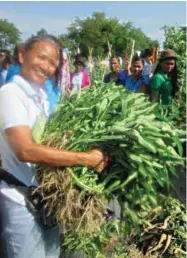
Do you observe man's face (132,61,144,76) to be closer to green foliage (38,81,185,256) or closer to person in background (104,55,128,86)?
person in background (104,55,128,86)

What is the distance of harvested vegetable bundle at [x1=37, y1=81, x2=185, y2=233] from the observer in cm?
214

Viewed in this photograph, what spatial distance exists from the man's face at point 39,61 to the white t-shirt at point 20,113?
4 centimetres

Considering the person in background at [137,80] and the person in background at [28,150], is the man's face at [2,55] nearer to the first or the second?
the person in background at [137,80]

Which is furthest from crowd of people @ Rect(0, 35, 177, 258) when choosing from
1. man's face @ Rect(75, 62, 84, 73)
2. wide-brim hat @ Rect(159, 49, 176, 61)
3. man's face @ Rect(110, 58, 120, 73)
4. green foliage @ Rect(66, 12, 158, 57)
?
green foliage @ Rect(66, 12, 158, 57)

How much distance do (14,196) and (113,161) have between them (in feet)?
1.48

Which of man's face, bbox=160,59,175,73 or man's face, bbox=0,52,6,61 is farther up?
man's face, bbox=0,52,6,61

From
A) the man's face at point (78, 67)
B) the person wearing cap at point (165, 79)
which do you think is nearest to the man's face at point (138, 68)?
the person wearing cap at point (165, 79)

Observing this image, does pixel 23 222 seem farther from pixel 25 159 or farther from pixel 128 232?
pixel 128 232

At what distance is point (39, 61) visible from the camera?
2.24 metres

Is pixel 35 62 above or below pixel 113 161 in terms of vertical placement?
above

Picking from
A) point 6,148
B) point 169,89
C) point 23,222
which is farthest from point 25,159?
point 169,89

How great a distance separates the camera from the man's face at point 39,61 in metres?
2.24

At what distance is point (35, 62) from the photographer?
7.34ft

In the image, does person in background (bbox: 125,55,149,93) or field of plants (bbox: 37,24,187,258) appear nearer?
field of plants (bbox: 37,24,187,258)
